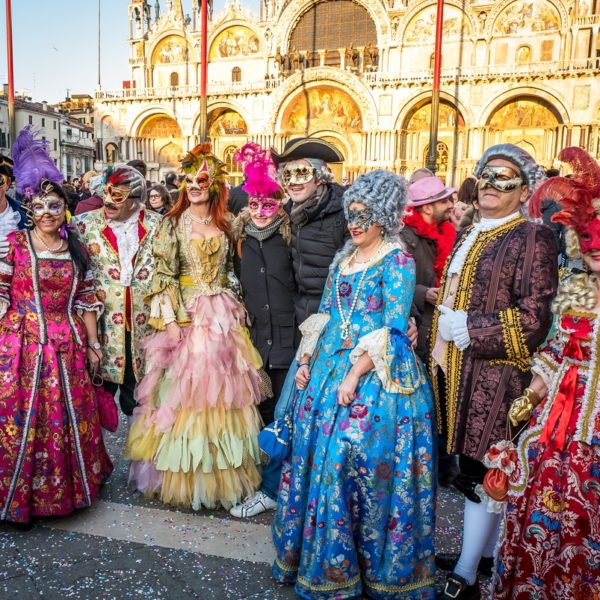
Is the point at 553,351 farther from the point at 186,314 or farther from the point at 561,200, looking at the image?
the point at 186,314

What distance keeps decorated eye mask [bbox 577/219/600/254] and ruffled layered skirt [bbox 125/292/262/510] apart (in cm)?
209

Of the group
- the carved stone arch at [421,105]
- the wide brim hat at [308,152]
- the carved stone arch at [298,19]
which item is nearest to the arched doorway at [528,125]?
the carved stone arch at [421,105]

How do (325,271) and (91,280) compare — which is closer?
(325,271)

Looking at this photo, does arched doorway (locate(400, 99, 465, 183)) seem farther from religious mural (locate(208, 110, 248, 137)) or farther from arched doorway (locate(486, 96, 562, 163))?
religious mural (locate(208, 110, 248, 137))

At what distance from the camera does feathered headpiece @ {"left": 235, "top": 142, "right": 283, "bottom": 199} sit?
3.42 meters

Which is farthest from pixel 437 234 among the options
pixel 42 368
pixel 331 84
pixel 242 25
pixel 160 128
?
pixel 160 128

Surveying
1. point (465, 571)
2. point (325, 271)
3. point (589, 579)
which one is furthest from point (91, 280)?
point (589, 579)

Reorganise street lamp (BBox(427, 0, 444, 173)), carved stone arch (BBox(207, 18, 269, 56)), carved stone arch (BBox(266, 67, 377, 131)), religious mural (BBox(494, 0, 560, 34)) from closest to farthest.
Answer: street lamp (BBox(427, 0, 444, 173)), religious mural (BBox(494, 0, 560, 34)), carved stone arch (BBox(266, 67, 377, 131)), carved stone arch (BBox(207, 18, 269, 56))

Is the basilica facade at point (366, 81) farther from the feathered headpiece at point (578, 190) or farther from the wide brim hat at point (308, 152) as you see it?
the feathered headpiece at point (578, 190)

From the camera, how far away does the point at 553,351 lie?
7.67 ft

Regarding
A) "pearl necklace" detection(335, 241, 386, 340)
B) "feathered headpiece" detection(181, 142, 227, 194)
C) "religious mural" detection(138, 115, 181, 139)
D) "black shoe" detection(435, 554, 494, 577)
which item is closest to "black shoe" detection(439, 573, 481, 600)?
"black shoe" detection(435, 554, 494, 577)

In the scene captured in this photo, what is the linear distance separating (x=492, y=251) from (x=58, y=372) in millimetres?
2505

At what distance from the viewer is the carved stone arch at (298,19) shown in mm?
29000

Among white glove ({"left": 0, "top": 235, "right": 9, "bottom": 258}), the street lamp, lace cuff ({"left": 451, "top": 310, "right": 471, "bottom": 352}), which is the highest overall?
the street lamp
